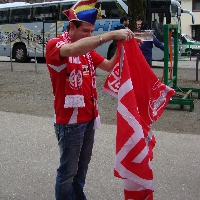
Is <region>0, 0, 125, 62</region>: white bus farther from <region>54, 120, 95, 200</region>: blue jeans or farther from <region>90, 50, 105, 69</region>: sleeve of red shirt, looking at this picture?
<region>54, 120, 95, 200</region>: blue jeans

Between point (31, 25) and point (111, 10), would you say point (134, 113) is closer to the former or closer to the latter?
point (111, 10)

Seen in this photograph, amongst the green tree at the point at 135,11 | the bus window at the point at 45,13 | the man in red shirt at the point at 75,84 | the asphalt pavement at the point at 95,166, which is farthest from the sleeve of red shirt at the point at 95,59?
the bus window at the point at 45,13

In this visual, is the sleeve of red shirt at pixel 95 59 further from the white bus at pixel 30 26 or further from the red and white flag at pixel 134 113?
the white bus at pixel 30 26

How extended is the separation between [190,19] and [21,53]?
2828cm

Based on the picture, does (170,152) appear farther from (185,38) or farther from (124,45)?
(185,38)

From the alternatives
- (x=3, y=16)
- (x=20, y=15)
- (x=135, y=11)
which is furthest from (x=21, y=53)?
(x=135, y=11)

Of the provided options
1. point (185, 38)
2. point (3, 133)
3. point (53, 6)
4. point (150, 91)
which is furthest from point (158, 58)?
point (150, 91)

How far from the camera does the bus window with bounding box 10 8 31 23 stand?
73.4 ft

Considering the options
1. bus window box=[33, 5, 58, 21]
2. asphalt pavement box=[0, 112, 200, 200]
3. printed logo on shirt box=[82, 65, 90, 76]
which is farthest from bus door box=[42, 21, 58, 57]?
printed logo on shirt box=[82, 65, 90, 76]

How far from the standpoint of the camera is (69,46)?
2.70 metres

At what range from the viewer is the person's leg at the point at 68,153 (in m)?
3.03

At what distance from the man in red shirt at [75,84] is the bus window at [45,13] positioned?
18749 millimetres

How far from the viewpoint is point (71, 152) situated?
10.0 ft

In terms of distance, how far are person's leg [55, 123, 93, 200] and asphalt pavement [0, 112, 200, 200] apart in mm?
925
